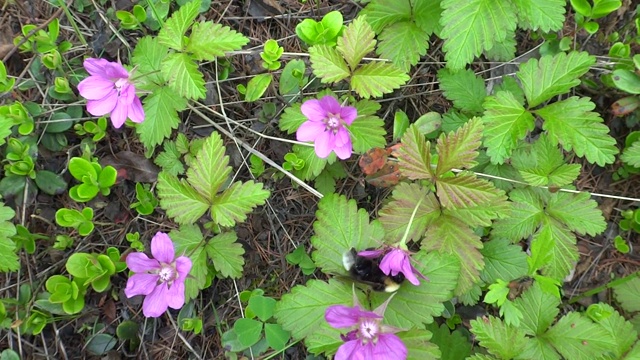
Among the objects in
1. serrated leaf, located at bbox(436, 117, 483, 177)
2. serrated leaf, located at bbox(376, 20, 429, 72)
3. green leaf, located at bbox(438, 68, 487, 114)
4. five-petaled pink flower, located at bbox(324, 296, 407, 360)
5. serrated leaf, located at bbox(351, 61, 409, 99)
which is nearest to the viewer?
five-petaled pink flower, located at bbox(324, 296, 407, 360)

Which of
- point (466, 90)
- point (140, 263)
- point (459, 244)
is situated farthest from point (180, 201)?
point (466, 90)

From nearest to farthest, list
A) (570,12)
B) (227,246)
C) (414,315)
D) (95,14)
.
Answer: (414,315) → (227,246) → (95,14) → (570,12)

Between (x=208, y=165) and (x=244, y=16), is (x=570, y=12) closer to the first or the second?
(x=244, y=16)

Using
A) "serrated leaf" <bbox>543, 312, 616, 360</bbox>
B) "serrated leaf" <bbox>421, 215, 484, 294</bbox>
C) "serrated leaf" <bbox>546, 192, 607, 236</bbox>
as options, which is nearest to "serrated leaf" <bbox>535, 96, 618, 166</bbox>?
"serrated leaf" <bbox>546, 192, 607, 236</bbox>

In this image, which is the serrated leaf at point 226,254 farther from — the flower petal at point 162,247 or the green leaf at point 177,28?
the green leaf at point 177,28

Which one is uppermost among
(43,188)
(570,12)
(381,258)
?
(570,12)

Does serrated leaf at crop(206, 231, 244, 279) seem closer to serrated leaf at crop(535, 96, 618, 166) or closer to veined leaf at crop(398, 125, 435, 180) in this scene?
veined leaf at crop(398, 125, 435, 180)

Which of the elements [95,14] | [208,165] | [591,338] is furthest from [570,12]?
[95,14]
